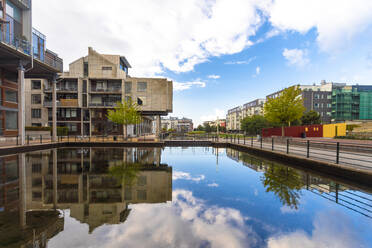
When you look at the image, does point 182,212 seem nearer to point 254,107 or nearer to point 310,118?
point 310,118

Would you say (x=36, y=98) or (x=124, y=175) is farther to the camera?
(x=36, y=98)

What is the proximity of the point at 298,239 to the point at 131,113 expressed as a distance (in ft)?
93.7

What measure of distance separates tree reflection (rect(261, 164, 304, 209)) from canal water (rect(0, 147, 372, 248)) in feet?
0.12

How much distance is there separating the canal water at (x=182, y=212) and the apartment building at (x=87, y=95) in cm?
3068

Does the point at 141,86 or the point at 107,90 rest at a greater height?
the point at 141,86

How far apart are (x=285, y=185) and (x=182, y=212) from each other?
14.9ft

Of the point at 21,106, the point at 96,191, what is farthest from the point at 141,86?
the point at 96,191

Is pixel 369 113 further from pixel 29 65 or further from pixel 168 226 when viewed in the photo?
pixel 29 65

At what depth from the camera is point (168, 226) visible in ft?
13.1

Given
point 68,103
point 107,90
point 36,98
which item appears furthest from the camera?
point 36,98

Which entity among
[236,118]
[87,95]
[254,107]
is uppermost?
[254,107]

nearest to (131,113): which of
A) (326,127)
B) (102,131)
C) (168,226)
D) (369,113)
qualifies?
(102,131)

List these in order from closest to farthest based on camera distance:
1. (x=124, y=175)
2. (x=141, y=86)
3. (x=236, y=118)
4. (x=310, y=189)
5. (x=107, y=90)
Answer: (x=310, y=189) → (x=124, y=175) → (x=141, y=86) → (x=107, y=90) → (x=236, y=118)

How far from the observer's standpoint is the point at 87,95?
3666cm
